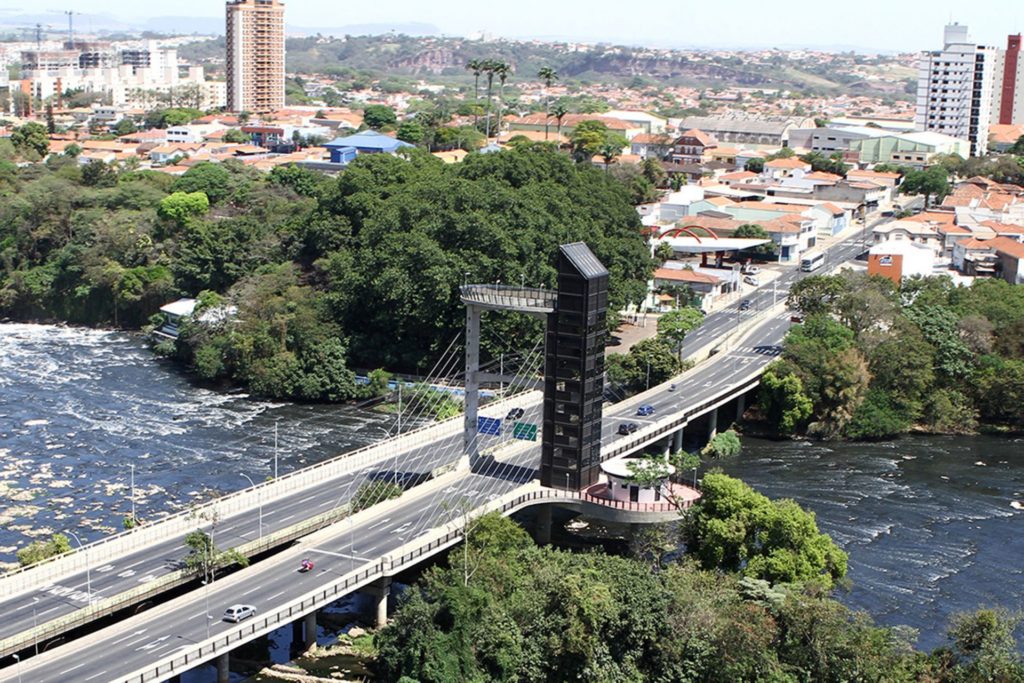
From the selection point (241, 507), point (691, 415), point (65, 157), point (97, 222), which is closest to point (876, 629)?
point (241, 507)

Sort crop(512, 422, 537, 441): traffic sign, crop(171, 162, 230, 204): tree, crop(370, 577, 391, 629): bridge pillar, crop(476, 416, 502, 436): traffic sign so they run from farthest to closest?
crop(171, 162, 230, 204): tree
crop(512, 422, 537, 441): traffic sign
crop(476, 416, 502, 436): traffic sign
crop(370, 577, 391, 629): bridge pillar

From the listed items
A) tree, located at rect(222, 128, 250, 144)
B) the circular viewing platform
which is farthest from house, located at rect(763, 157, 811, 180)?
the circular viewing platform

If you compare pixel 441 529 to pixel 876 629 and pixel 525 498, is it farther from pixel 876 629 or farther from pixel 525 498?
pixel 876 629

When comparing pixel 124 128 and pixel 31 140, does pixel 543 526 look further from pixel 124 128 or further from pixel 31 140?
pixel 124 128

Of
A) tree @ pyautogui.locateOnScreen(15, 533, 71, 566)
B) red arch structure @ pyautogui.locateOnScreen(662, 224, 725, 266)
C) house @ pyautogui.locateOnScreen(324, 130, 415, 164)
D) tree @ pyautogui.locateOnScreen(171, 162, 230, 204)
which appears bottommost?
tree @ pyautogui.locateOnScreen(15, 533, 71, 566)

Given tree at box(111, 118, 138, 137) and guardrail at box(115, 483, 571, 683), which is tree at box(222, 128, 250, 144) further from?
guardrail at box(115, 483, 571, 683)

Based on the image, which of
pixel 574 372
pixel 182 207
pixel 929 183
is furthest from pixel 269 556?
pixel 929 183
